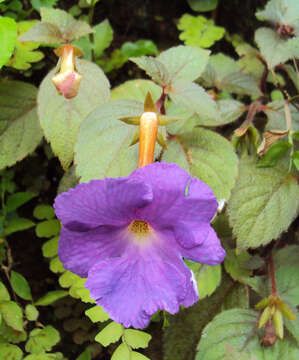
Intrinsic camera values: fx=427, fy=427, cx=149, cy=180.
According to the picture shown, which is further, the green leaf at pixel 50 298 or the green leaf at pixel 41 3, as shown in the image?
the green leaf at pixel 41 3

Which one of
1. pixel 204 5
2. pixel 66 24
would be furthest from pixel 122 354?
pixel 204 5

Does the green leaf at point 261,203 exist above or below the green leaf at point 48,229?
above

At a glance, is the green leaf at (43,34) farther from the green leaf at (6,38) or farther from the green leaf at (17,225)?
the green leaf at (17,225)

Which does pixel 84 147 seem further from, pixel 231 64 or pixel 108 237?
pixel 231 64

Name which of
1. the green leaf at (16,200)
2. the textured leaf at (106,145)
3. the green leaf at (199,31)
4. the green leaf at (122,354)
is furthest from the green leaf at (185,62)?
the green leaf at (122,354)

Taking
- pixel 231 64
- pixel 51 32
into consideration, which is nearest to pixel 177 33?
pixel 231 64

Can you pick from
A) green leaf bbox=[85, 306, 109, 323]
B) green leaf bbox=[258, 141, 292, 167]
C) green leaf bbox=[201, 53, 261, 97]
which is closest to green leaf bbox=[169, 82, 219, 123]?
green leaf bbox=[258, 141, 292, 167]
